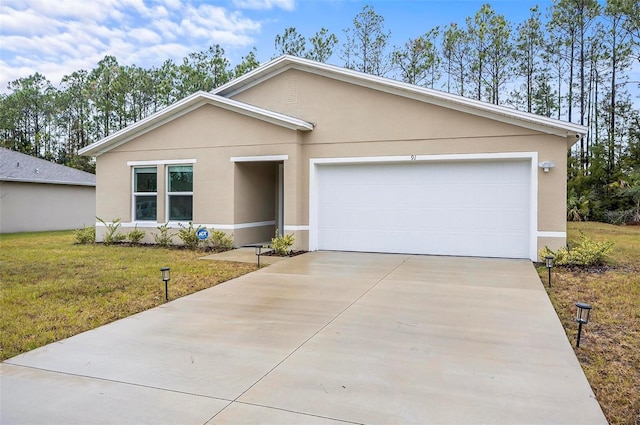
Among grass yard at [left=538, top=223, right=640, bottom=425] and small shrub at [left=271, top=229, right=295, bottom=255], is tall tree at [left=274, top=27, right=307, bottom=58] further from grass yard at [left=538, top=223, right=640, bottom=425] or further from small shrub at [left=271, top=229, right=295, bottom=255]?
grass yard at [left=538, top=223, right=640, bottom=425]

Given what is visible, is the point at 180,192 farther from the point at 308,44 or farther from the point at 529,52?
the point at 529,52

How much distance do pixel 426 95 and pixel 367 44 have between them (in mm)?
18575

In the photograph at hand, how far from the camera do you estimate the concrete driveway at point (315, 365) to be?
3.13 meters

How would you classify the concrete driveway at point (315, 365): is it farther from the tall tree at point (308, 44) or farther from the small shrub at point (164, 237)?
the tall tree at point (308, 44)

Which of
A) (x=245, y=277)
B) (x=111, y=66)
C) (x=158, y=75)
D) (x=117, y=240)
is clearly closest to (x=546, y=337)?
(x=245, y=277)

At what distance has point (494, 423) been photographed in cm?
296

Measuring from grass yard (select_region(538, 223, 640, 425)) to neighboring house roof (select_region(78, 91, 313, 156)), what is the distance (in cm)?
709

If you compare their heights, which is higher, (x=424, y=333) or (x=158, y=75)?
(x=158, y=75)

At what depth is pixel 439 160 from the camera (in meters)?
10.8

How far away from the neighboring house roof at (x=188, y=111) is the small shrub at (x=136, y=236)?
9.48 feet

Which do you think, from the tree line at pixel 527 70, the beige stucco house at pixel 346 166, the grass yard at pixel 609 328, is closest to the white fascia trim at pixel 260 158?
the beige stucco house at pixel 346 166

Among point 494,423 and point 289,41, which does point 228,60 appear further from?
point 494,423

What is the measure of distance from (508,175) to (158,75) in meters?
29.0

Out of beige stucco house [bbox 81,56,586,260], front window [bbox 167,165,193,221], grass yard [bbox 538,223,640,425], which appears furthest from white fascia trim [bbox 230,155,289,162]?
grass yard [bbox 538,223,640,425]
